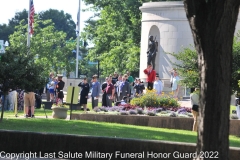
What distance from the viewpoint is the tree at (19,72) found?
2084 cm

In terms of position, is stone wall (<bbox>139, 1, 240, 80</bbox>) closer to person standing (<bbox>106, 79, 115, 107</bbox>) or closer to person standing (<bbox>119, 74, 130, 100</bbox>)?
person standing (<bbox>119, 74, 130, 100</bbox>)

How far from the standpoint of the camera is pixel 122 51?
6144 centimetres

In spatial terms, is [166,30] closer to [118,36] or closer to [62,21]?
[118,36]

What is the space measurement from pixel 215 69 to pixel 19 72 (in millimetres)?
10500

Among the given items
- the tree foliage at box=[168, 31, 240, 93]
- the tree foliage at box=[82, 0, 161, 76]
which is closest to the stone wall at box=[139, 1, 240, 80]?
the tree foliage at box=[82, 0, 161, 76]

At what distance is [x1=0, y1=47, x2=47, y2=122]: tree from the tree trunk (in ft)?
33.9

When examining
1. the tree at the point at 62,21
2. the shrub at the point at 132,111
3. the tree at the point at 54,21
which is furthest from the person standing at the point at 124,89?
the tree at the point at 62,21

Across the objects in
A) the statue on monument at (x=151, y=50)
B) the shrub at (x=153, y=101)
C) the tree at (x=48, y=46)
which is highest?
the tree at (x=48, y=46)

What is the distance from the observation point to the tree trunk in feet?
36.2

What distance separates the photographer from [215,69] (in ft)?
36.3

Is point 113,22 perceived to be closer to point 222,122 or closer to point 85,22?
point 85,22

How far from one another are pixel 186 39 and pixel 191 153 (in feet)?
106

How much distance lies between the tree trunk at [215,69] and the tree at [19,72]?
10.3 metres

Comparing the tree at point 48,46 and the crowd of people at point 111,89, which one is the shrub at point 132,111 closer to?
the crowd of people at point 111,89
